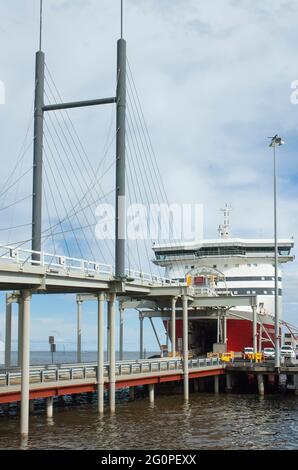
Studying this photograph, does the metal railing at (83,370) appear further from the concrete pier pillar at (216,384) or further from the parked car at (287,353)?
the parked car at (287,353)

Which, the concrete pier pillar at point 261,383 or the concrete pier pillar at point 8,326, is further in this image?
the concrete pier pillar at point 261,383

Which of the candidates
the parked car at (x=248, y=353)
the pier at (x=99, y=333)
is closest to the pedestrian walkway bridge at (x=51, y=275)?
the pier at (x=99, y=333)

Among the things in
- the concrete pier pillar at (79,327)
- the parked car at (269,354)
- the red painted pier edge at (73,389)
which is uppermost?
the concrete pier pillar at (79,327)

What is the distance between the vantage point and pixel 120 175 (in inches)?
1537

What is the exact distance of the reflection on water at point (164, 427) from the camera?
2638 centimetres

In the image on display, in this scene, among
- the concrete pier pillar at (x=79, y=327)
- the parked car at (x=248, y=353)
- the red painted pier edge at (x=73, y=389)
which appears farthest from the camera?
the parked car at (x=248, y=353)

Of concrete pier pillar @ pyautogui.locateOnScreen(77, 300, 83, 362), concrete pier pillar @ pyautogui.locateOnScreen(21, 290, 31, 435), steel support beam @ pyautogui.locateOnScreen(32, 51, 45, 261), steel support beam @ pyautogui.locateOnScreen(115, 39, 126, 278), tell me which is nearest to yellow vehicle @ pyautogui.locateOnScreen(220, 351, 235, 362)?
concrete pier pillar @ pyautogui.locateOnScreen(77, 300, 83, 362)

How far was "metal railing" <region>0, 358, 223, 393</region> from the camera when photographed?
30.4m

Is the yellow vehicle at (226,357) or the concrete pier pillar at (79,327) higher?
the concrete pier pillar at (79,327)

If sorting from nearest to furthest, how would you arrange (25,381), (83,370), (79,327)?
(25,381), (83,370), (79,327)

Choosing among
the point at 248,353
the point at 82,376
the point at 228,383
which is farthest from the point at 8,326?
the point at 248,353

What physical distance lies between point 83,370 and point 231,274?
34700 mm

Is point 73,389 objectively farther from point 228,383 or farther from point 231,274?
point 231,274

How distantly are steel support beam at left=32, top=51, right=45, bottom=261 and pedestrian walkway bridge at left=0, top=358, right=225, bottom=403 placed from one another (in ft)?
26.7
